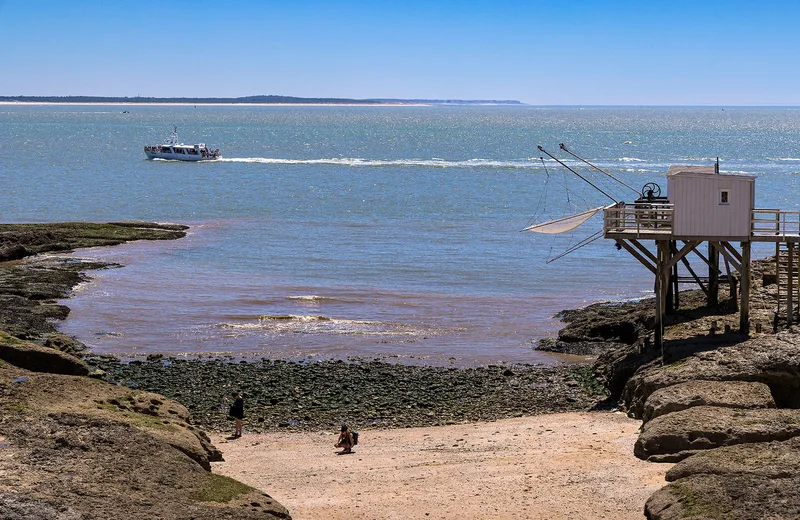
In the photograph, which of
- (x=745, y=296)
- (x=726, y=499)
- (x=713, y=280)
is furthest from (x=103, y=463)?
(x=713, y=280)

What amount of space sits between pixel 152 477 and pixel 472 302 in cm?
2864

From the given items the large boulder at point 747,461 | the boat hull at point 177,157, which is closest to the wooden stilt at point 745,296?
the large boulder at point 747,461

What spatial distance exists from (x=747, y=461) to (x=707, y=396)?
430cm

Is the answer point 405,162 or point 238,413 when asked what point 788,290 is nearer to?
point 238,413

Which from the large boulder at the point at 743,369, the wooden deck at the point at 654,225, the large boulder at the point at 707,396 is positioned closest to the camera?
the large boulder at the point at 707,396

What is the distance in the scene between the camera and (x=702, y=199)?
100.0 feet

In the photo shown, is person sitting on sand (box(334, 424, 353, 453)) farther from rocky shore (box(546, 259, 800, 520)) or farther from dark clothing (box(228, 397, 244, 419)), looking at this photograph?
rocky shore (box(546, 259, 800, 520))

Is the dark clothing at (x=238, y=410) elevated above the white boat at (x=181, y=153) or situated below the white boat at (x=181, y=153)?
below

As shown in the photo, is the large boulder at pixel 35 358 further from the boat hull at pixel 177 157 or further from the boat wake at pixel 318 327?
the boat hull at pixel 177 157

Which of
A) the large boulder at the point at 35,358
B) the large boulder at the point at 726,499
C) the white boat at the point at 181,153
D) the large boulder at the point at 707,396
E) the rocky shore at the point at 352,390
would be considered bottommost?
the rocky shore at the point at 352,390

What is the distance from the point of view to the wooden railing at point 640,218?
101ft

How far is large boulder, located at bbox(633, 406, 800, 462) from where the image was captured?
22562mm

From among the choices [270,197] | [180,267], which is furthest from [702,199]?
[270,197]

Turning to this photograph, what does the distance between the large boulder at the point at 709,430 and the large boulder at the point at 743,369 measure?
2.76m
